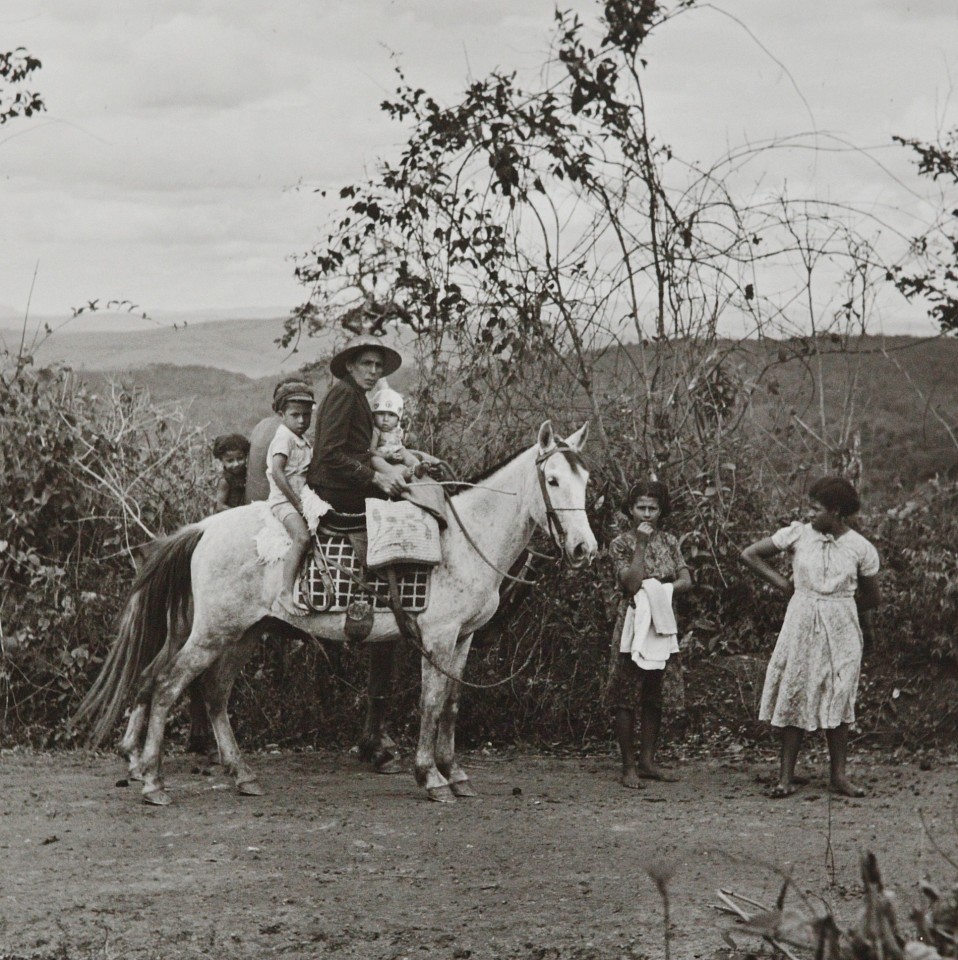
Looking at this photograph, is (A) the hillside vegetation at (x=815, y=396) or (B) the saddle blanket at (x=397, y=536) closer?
(B) the saddle blanket at (x=397, y=536)

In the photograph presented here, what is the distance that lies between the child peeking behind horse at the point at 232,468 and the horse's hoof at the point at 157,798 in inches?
81.5

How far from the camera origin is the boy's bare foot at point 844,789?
7.12 metres

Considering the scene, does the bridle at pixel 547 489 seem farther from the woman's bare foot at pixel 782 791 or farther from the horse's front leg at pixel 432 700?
the woman's bare foot at pixel 782 791

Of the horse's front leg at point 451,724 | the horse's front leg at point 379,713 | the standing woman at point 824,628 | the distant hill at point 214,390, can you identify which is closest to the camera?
the standing woman at point 824,628

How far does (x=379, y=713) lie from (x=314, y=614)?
1.18 meters

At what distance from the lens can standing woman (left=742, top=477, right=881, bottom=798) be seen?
706 cm

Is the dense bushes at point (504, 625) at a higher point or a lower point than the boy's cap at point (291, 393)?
lower

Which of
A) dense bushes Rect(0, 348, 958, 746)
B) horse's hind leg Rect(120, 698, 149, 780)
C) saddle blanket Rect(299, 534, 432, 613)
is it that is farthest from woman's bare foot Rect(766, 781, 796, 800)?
horse's hind leg Rect(120, 698, 149, 780)

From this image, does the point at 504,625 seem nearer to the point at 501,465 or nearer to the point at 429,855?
the point at 501,465

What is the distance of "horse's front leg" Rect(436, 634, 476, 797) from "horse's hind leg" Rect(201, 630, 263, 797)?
1061 mm

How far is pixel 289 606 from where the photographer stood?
7.31m

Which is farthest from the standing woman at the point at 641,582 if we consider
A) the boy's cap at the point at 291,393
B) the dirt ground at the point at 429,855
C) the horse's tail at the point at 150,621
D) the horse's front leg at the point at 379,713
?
the horse's tail at the point at 150,621

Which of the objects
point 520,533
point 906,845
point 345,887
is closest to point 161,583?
point 520,533

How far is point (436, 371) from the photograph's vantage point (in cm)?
952
